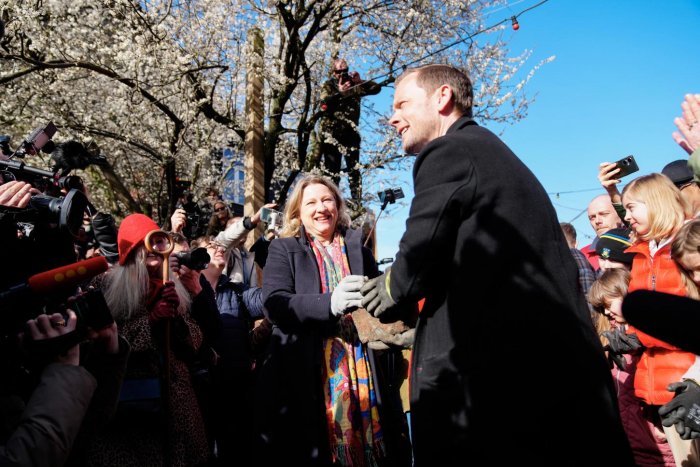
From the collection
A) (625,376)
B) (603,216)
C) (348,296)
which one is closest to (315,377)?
(348,296)

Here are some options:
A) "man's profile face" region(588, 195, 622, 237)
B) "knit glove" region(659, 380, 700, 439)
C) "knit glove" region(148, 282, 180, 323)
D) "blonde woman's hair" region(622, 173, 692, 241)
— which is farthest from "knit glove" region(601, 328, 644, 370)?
"knit glove" region(148, 282, 180, 323)

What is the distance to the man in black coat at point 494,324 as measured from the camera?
5.17 ft

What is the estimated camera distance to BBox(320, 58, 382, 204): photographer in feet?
30.8

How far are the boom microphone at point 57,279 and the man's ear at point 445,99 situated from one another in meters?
1.36

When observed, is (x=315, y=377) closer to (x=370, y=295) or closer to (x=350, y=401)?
(x=350, y=401)

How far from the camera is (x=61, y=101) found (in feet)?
32.1

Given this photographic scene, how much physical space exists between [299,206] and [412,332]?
1368mm

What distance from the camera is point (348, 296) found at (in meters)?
2.51

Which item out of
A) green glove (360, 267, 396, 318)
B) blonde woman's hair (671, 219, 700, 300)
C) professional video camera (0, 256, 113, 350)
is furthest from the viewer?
blonde woman's hair (671, 219, 700, 300)

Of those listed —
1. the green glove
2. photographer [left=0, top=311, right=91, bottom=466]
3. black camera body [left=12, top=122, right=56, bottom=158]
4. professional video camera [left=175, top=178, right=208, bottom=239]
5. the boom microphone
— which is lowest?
photographer [left=0, top=311, right=91, bottom=466]

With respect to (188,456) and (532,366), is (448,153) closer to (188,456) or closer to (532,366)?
(532,366)

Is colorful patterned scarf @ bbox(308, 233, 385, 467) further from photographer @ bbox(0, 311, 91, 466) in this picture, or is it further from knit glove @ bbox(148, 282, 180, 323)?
photographer @ bbox(0, 311, 91, 466)

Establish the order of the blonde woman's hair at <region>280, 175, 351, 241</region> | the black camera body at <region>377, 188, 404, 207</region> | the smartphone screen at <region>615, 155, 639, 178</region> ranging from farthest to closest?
the black camera body at <region>377, 188, 404, 207</region>, the smartphone screen at <region>615, 155, 639, 178</region>, the blonde woman's hair at <region>280, 175, 351, 241</region>

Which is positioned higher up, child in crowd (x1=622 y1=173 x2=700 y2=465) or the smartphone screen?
the smartphone screen
